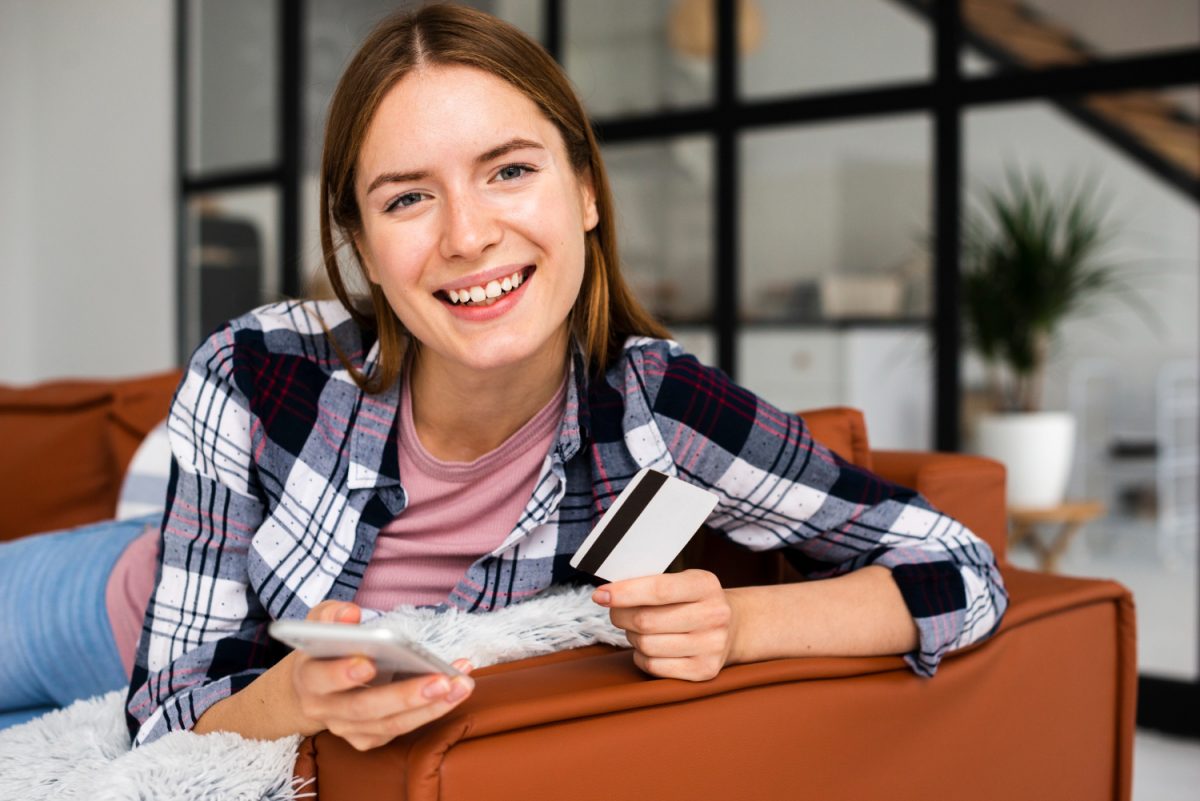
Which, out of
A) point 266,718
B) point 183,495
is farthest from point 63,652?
point 266,718

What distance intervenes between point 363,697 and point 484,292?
0.48 meters

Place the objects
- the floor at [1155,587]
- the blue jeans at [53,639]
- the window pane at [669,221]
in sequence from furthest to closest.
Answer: the window pane at [669,221]
the floor at [1155,587]
the blue jeans at [53,639]

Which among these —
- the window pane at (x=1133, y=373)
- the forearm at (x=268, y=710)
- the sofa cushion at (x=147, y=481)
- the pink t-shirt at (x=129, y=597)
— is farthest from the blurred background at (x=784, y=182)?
the forearm at (x=268, y=710)

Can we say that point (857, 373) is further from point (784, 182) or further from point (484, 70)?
point (484, 70)

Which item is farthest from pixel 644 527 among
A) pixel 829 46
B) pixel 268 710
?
pixel 829 46

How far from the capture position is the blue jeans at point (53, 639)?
4.70 feet

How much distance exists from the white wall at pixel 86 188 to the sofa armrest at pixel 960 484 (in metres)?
4.38

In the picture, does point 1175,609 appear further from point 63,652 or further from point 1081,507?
point 63,652

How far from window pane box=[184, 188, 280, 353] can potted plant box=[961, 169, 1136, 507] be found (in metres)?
2.99

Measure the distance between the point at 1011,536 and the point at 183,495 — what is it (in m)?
2.70

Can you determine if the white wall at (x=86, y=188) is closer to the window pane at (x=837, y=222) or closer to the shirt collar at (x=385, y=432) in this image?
the window pane at (x=837, y=222)

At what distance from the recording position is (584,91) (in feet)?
13.6

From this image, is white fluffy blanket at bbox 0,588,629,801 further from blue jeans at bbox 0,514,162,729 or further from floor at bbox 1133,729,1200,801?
floor at bbox 1133,729,1200,801

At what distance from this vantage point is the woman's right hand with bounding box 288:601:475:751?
2.55 ft
